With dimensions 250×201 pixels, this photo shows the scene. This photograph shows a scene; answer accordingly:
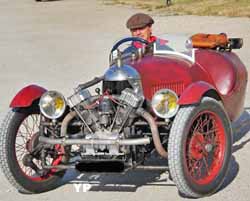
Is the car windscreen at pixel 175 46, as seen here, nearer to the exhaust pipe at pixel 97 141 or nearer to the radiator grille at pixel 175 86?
the radiator grille at pixel 175 86

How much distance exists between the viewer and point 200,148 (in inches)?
240

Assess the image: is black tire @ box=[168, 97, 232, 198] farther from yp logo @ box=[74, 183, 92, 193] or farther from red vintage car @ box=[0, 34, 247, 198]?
yp logo @ box=[74, 183, 92, 193]

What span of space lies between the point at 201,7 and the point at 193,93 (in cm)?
2146

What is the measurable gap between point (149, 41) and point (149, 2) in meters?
24.8

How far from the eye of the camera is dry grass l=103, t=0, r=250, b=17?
81.8ft

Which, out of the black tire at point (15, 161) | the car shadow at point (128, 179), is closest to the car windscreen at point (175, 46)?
the car shadow at point (128, 179)

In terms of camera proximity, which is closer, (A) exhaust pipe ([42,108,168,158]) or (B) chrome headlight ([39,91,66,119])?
(A) exhaust pipe ([42,108,168,158])

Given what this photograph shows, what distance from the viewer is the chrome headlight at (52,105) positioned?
247 inches

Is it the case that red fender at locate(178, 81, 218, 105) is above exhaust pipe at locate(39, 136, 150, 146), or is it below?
above

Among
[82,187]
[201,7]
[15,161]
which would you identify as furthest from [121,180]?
[201,7]

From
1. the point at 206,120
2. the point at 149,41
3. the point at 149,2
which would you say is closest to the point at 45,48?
the point at 149,41

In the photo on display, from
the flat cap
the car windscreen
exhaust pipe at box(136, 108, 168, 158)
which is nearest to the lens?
exhaust pipe at box(136, 108, 168, 158)

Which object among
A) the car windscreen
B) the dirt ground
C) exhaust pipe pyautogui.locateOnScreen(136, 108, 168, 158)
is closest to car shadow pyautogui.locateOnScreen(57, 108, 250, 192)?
the dirt ground

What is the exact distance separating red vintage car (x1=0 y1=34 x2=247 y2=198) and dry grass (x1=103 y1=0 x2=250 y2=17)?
57.9ft
